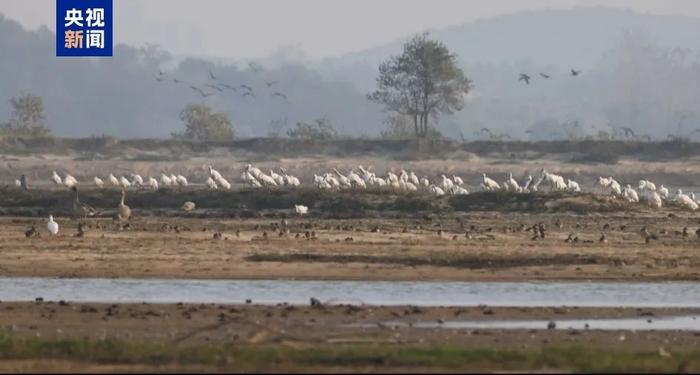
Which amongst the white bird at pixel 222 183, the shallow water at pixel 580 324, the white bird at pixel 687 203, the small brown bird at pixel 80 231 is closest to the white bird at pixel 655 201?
the white bird at pixel 687 203

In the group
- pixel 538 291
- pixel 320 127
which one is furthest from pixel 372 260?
pixel 320 127

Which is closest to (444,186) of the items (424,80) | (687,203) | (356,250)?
(687,203)

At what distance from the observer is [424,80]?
286 feet

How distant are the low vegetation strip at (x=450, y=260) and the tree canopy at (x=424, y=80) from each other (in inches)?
2122

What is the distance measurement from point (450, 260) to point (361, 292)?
4.42 metres

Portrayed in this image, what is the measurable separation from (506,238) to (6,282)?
11069mm

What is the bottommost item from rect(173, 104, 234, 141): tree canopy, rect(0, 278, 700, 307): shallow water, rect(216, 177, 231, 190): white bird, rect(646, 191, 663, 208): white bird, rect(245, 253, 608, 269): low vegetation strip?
rect(0, 278, 700, 307): shallow water

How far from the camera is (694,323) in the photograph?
75.5ft

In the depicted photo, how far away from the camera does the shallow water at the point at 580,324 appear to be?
21984 millimetres

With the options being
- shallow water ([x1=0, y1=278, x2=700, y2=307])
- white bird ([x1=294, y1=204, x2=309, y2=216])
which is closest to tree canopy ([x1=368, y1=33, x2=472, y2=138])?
white bird ([x1=294, y1=204, x2=309, y2=216])

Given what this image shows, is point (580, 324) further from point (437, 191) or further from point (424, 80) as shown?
point (424, 80)

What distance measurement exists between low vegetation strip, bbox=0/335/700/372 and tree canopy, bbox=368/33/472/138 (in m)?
67.2

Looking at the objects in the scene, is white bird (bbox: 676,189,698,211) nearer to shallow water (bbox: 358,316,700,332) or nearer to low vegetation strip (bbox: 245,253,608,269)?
low vegetation strip (bbox: 245,253,608,269)

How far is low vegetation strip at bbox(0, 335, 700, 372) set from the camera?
1728cm
